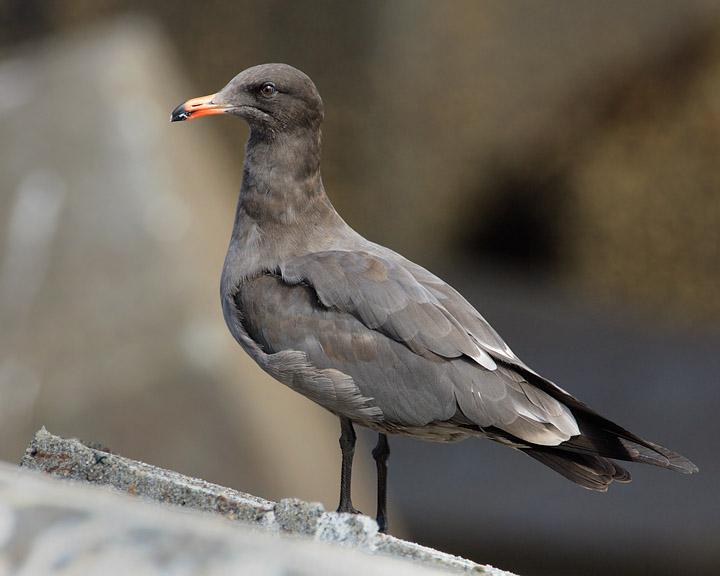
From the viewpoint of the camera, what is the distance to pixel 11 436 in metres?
4.41

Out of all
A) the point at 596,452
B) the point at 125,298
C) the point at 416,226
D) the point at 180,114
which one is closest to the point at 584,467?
the point at 596,452

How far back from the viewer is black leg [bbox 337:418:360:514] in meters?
2.41

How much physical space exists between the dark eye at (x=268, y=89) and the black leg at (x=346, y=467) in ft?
2.70

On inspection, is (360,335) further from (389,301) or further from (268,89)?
(268,89)

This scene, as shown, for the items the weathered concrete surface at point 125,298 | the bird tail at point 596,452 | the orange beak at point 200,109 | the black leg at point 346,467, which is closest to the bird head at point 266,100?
the orange beak at point 200,109

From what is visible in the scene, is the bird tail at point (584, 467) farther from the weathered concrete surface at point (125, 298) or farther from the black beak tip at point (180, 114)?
the weathered concrete surface at point (125, 298)

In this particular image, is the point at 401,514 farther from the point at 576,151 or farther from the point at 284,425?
the point at 576,151

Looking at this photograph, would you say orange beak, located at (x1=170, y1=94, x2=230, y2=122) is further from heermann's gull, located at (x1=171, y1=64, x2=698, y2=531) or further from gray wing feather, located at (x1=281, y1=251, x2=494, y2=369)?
gray wing feather, located at (x1=281, y1=251, x2=494, y2=369)

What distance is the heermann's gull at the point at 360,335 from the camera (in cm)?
236

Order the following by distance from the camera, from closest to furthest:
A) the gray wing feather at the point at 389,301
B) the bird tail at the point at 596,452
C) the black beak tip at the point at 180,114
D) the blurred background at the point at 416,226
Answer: the bird tail at the point at 596,452, the gray wing feather at the point at 389,301, the black beak tip at the point at 180,114, the blurred background at the point at 416,226

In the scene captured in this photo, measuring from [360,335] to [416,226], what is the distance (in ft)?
15.7

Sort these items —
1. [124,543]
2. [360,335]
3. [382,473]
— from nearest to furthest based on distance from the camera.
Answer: [124,543], [360,335], [382,473]

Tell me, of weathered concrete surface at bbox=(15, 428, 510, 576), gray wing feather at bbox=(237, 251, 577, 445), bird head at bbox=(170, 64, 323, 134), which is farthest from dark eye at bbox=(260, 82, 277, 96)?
weathered concrete surface at bbox=(15, 428, 510, 576)

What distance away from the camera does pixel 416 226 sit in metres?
7.17
